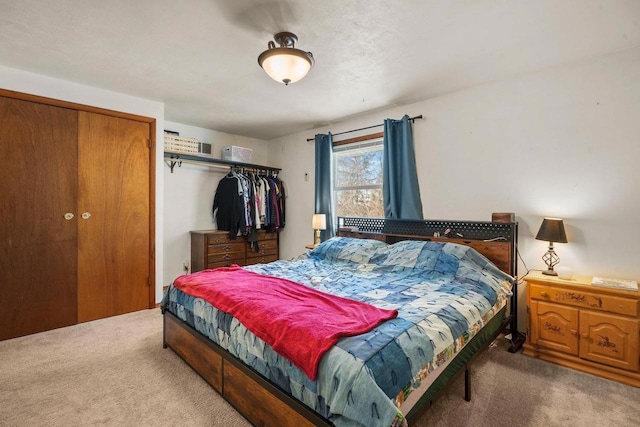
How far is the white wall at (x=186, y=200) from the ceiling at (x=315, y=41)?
1.33 m

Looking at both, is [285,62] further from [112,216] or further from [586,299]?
[586,299]

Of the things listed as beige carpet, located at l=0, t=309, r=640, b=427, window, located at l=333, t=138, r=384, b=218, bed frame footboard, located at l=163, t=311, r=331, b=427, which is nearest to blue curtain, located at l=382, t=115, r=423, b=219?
window, located at l=333, t=138, r=384, b=218

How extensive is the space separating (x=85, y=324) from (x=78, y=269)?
566 millimetres

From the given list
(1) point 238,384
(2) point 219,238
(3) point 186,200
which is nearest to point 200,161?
(3) point 186,200

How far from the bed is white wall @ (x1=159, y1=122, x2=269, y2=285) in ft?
6.45

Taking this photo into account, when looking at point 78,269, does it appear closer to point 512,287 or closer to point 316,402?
point 316,402

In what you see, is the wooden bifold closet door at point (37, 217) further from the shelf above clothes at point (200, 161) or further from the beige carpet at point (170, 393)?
the shelf above clothes at point (200, 161)

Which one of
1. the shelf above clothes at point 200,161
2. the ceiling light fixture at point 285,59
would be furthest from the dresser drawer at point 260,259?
the ceiling light fixture at point 285,59

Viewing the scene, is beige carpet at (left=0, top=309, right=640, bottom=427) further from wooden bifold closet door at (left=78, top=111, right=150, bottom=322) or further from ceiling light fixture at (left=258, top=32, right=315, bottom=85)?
ceiling light fixture at (left=258, top=32, right=315, bottom=85)

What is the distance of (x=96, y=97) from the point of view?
3.02 meters

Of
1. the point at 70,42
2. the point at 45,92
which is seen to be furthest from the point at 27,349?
the point at 70,42

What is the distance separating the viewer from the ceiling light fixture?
6.30 ft

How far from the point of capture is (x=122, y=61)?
245cm

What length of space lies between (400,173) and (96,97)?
3395mm
